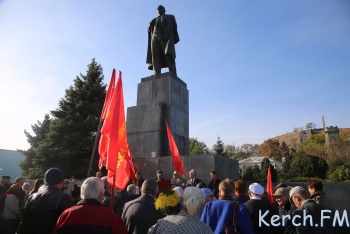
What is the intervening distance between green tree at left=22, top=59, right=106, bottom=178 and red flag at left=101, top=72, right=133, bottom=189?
16916 millimetres

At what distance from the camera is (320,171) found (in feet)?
92.8

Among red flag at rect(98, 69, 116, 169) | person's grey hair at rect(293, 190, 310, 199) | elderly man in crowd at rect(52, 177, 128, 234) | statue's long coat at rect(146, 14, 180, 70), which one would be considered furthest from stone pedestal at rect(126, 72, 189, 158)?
elderly man in crowd at rect(52, 177, 128, 234)

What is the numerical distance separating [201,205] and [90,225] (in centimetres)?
115

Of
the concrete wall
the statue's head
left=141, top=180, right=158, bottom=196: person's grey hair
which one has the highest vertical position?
the statue's head

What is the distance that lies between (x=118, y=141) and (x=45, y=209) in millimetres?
1647

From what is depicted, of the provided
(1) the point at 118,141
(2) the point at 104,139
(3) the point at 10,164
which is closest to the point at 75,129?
(2) the point at 104,139

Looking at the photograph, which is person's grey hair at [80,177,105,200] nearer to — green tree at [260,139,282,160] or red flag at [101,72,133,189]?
red flag at [101,72,133,189]

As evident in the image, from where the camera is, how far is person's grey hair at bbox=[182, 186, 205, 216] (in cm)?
306

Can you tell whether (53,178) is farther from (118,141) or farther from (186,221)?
(186,221)

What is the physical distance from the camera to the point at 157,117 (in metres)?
10.8

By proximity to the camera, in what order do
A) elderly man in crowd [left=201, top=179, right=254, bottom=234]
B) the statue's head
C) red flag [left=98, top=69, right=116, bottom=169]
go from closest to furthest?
elderly man in crowd [left=201, top=179, right=254, bottom=234] → red flag [left=98, top=69, right=116, bottom=169] → the statue's head

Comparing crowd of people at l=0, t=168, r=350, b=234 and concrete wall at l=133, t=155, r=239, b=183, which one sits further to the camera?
concrete wall at l=133, t=155, r=239, b=183

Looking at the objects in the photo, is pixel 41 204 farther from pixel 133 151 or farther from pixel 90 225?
pixel 133 151

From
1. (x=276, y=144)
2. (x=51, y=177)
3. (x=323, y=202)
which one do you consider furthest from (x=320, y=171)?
(x=276, y=144)
